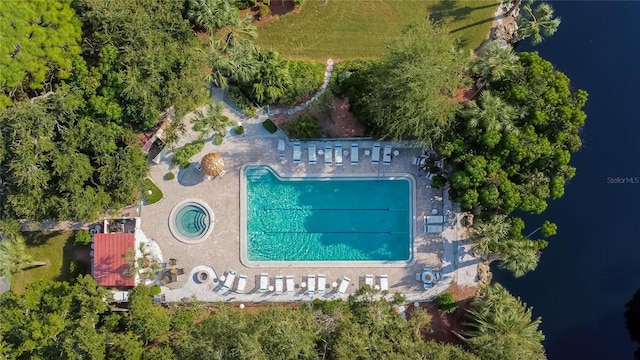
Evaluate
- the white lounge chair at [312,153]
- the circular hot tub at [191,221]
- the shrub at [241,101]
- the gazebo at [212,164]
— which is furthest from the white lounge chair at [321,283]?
the shrub at [241,101]

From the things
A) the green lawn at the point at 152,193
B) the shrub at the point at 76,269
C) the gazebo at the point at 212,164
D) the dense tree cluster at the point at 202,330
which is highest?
the gazebo at the point at 212,164

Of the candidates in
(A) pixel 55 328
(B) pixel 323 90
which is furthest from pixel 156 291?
(B) pixel 323 90

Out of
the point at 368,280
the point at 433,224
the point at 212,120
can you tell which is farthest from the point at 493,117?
the point at 212,120

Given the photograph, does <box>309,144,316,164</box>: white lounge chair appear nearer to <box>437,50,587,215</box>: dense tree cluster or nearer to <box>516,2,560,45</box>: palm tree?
<box>437,50,587,215</box>: dense tree cluster

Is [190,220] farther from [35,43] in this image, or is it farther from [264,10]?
[264,10]

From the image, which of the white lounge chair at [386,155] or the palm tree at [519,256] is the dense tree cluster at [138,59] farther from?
the palm tree at [519,256]

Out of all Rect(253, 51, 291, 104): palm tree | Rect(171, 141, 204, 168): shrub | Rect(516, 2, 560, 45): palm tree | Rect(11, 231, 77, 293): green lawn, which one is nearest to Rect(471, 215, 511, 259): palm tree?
Rect(516, 2, 560, 45): palm tree

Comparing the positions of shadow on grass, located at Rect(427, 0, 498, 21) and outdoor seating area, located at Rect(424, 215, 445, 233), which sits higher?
shadow on grass, located at Rect(427, 0, 498, 21)
